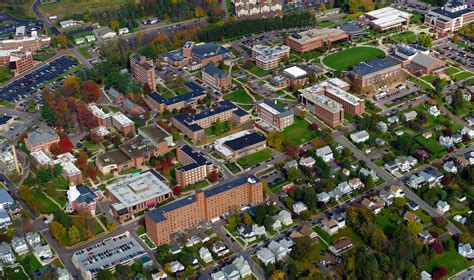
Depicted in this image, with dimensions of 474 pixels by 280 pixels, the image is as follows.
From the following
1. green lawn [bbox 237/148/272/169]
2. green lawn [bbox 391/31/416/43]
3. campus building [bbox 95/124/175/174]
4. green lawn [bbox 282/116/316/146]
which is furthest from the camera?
green lawn [bbox 391/31/416/43]

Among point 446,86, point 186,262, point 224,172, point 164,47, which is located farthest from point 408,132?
point 164,47

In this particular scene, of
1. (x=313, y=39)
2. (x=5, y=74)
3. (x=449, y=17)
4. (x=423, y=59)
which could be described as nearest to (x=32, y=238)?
(x=5, y=74)

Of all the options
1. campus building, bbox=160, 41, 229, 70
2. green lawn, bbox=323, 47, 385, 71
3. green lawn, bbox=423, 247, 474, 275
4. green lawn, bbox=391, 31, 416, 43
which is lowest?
green lawn, bbox=423, 247, 474, 275

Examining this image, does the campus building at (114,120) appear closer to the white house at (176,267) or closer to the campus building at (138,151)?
the campus building at (138,151)

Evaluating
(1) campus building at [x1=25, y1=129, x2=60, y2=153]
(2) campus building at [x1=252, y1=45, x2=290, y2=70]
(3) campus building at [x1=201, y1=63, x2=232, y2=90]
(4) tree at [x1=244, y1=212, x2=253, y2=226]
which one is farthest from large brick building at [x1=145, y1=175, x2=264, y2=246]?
(2) campus building at [x1=252, y1=45, x2=290, y2=70]

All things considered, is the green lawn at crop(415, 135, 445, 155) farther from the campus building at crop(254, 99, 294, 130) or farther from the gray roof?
the gray roof

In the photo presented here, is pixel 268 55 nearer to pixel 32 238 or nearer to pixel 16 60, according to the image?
pixel 16 60

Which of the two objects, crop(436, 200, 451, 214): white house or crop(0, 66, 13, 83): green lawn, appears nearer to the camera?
crop(436, 200, 451, 214): white house
